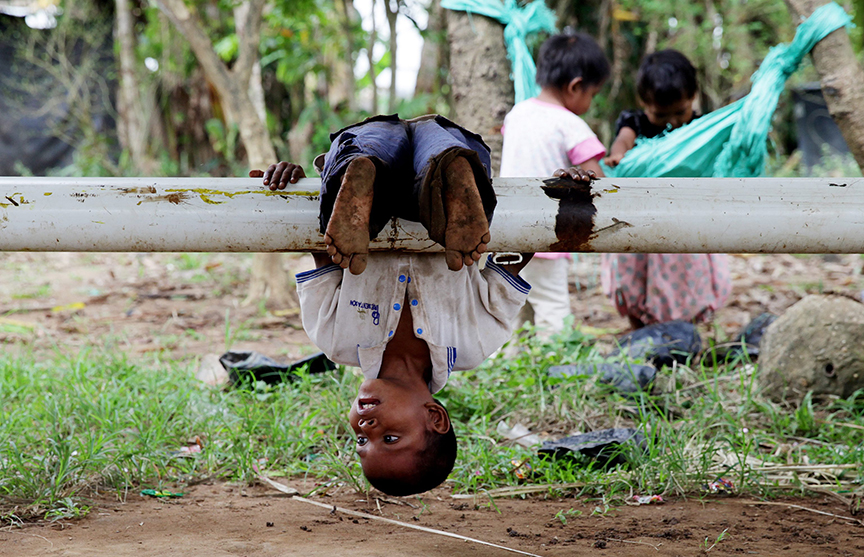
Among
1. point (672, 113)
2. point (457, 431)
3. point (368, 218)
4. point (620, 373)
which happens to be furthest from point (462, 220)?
point (672, 113)

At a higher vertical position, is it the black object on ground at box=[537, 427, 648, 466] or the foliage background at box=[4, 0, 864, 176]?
the foliage background at box=[4, 0, 864, 176]

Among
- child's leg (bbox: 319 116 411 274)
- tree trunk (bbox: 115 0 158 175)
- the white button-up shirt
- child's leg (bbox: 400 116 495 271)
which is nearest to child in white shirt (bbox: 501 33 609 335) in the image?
the white button-up shirt

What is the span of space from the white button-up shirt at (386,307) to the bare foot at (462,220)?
19.2 inches

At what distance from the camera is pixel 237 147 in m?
9.70

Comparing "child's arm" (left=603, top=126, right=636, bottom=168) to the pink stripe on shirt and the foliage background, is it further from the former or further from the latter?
the foliage background

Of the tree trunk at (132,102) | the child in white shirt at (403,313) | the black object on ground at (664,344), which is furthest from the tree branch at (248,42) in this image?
the tree trunk at (132,102)

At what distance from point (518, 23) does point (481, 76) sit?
10.8 inches

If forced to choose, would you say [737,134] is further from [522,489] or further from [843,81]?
[522,489]

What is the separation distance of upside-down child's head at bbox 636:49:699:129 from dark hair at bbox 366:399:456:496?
89.6 inches

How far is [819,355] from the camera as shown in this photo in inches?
116

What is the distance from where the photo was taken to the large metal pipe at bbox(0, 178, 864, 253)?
169 centimetres

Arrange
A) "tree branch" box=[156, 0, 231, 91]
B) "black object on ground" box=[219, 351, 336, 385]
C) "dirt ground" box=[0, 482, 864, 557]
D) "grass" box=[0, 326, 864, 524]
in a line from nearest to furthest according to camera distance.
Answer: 1. "dirt ground" box=[0, 482, 864, 557]
2. "grass" box=[0, 326, 864, 524]
3. "black object on ground" box=[219, 351, 336, 385]
4. "tree branch" box=[156, 0, 231, 91]

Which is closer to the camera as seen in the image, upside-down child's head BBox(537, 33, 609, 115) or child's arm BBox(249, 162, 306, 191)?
child's arm BBox(249, 162, 306, 191)

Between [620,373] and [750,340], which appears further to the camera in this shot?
[750,340]
